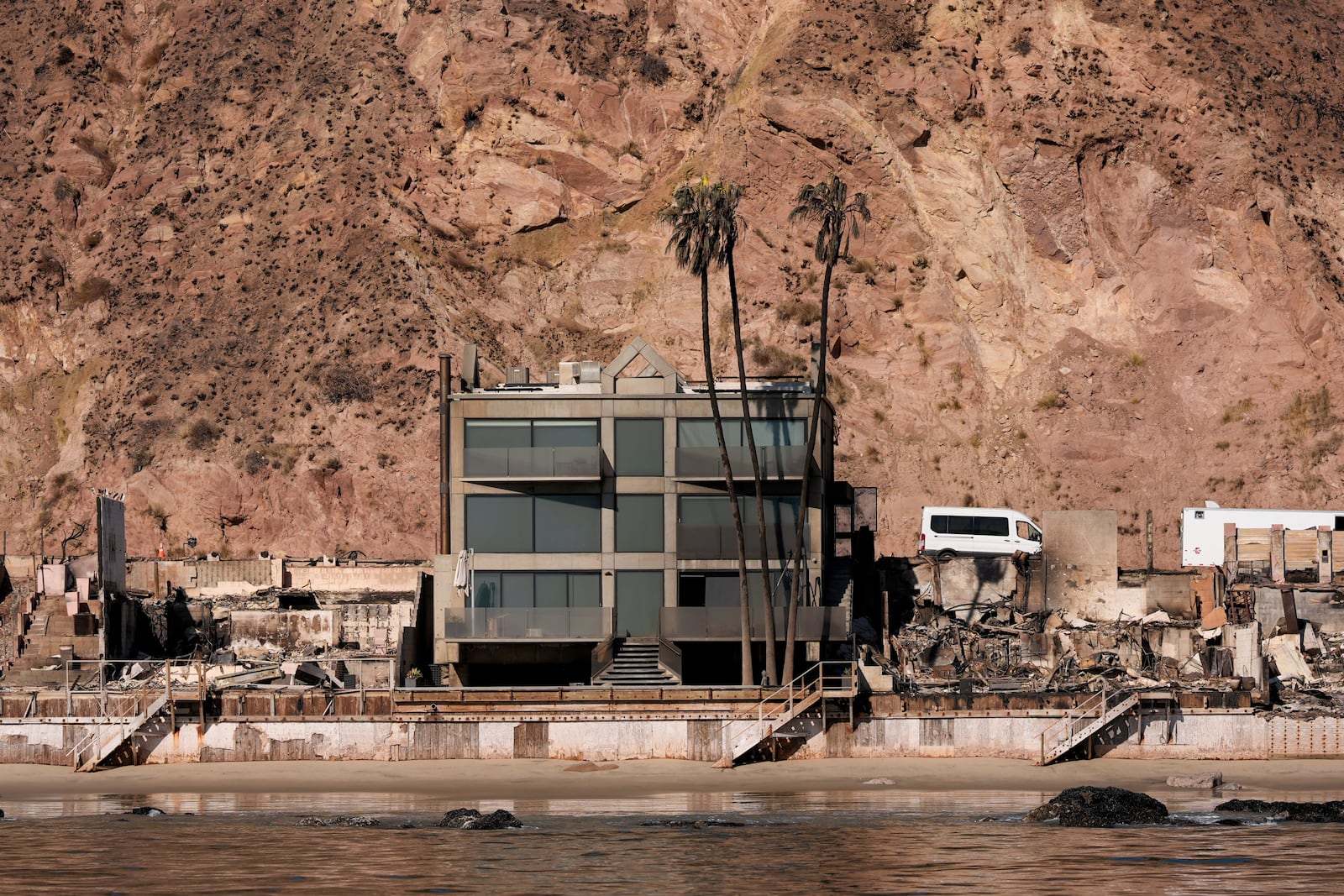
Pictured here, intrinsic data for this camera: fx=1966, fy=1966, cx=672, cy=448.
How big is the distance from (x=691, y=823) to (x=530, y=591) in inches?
553

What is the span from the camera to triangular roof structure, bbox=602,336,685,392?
49406mm

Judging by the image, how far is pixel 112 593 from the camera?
175ft

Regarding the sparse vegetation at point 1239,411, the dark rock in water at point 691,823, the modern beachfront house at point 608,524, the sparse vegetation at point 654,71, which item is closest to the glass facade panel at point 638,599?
the modern beachfront house at point 608,524

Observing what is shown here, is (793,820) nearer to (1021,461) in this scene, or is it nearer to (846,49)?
(1021,461)

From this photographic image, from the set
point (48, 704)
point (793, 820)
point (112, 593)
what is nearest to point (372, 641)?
point (112, 593)

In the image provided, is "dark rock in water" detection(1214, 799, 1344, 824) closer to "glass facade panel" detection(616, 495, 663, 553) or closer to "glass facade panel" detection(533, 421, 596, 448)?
"glass facade panel" detection(616, 495, 663, 553)

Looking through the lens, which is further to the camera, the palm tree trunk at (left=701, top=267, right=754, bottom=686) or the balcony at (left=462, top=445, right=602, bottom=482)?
the balcony at (left=462, top=445, right=602, bottom=482)

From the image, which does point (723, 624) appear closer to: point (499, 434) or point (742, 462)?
point (742, 462)

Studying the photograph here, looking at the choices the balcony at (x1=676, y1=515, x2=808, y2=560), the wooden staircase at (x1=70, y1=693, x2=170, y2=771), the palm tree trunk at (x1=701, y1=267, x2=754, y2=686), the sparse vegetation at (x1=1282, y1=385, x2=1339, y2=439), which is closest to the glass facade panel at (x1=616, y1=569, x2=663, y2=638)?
the balcony at (x1=676, y1=515, x2=808, y2=560)

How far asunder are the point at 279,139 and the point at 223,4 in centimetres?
1576

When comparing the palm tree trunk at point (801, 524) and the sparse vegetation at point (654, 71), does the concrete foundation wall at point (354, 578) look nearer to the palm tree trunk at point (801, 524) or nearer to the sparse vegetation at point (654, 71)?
the palm tree trunk at point (801, 524)

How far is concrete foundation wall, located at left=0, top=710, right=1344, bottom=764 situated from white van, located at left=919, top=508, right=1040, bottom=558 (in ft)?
59.1

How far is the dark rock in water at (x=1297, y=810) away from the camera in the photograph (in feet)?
113

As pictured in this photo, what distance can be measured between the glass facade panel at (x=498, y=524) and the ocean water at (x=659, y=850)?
1067cm
